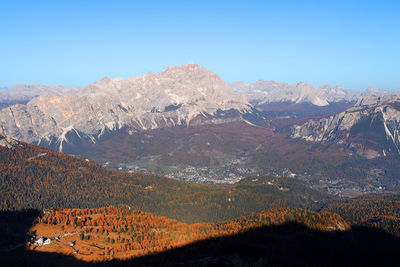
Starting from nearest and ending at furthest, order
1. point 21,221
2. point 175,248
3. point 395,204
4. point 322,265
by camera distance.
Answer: point 322,265 → point 175,248 → point 21,221 → point 395,204

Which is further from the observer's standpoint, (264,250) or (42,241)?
(42,241)

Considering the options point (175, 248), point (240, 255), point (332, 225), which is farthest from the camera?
point (332, 225)

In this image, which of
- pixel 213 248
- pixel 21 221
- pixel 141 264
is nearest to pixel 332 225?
pixel 213 248

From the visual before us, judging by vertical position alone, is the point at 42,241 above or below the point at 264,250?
below

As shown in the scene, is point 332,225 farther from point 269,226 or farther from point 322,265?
point 322,265

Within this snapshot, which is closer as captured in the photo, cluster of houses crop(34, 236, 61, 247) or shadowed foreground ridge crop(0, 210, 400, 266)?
shadowed foreground ridge crop(0, 210, 400, 266)

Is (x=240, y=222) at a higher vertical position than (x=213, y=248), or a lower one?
lower

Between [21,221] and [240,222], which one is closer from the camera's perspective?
[21,221]

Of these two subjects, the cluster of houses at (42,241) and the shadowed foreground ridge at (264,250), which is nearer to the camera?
the shadowed foreground ridge at (264,250)
